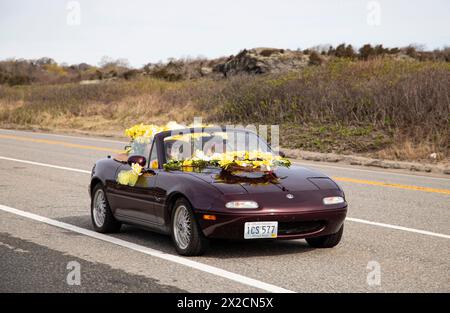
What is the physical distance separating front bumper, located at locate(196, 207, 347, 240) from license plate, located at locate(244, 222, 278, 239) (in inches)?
1.6

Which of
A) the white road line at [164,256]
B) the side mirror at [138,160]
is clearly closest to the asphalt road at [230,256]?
the white road line at [164,256]

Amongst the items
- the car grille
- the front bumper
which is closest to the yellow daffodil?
the front bumper

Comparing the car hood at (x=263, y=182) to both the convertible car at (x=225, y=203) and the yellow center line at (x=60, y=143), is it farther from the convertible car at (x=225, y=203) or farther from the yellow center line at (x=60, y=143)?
the yellow center line at (x=60, y=143)

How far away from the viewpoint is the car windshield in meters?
9.66

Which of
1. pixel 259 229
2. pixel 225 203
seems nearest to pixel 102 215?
pixel 225 203

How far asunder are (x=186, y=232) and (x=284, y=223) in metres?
1.02

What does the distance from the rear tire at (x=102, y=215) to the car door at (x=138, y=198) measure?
0.18 metres

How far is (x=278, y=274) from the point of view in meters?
7.71

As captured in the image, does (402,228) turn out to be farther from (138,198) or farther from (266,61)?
(266,61)

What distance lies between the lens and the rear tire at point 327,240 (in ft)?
29.5

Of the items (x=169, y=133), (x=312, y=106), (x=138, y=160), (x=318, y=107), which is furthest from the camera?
(x=312, y=106)

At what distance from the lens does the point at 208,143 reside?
9.82m
